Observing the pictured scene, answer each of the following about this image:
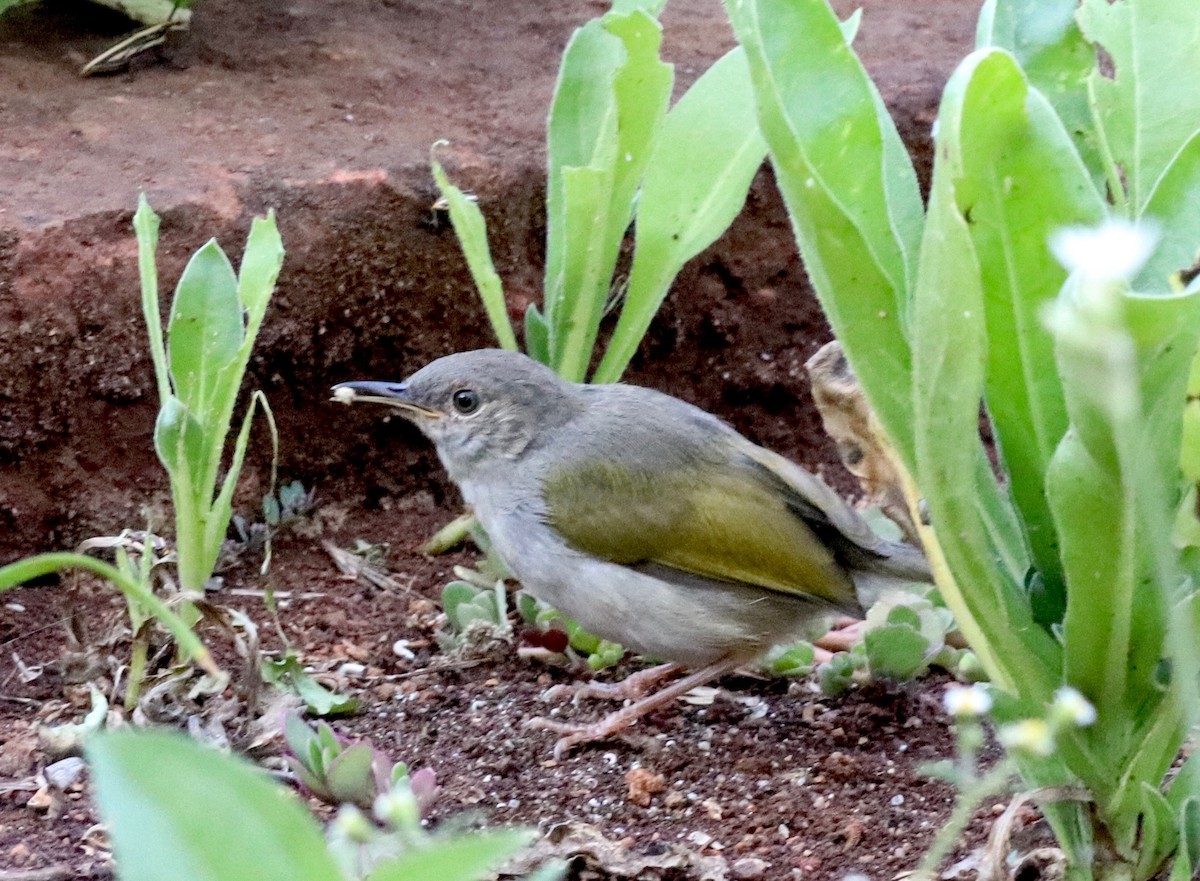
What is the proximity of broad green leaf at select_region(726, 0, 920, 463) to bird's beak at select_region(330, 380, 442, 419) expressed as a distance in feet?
5.36

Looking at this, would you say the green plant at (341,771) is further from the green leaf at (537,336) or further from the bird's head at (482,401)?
the green leaf at (537,336)

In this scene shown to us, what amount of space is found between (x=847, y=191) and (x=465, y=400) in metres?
1.65

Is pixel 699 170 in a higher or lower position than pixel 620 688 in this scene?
higher

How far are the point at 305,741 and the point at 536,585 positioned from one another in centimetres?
93

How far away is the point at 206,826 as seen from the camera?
1.13 metres

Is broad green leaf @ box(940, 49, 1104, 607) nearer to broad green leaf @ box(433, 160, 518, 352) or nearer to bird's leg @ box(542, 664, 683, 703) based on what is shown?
bird's leg @ box(542, 664, 683, 703)

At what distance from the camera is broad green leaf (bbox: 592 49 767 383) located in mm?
3557

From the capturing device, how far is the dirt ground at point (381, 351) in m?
2.82

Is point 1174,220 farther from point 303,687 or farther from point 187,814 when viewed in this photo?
point 303,687

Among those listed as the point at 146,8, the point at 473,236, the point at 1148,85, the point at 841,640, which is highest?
the point at 1148,85

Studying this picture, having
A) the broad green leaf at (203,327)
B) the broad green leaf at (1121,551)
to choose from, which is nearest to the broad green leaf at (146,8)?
the broad green leaf at (203,327)

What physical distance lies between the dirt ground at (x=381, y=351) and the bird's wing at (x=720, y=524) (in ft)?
1.13

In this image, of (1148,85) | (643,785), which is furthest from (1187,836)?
(1148,85)

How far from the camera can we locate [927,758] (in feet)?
9.92
